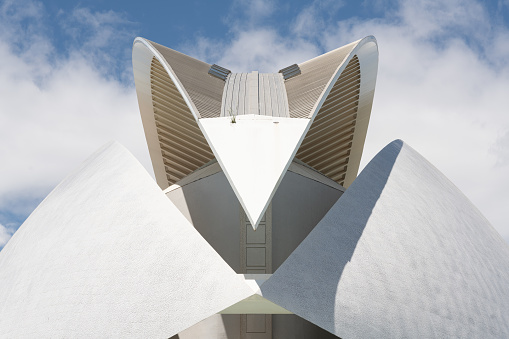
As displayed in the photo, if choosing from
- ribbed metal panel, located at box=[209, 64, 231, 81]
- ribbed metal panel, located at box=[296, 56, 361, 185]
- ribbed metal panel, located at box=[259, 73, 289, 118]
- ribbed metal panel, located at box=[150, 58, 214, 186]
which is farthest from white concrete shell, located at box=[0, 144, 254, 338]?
ribbed metal panel, located at box=[209, 64, 231, 81]

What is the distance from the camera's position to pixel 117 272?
28.4 ft

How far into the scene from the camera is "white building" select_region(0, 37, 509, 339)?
26.9 ft

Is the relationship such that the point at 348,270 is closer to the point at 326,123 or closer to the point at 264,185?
the point at 264,185

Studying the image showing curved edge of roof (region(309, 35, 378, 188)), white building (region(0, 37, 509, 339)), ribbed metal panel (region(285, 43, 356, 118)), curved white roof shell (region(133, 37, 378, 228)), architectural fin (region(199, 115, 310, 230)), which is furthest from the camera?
curved edge of roof (region(309, 35, 378, 188))

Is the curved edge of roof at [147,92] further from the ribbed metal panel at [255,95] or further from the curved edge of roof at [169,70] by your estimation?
the ribbed metal panel at [255,95]

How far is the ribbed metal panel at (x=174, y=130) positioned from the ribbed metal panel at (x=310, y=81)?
8.77ft

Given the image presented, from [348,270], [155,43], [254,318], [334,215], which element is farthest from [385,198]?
[155,43]

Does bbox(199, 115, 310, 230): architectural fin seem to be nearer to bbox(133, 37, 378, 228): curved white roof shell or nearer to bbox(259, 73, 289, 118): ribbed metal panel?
bbox(133, 37, 378, 228): curved white roof shell

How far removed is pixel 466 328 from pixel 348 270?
7.82 ft

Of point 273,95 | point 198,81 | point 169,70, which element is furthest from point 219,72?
point 169,70

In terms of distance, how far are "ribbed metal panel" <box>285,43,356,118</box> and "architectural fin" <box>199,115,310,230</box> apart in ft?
4.19

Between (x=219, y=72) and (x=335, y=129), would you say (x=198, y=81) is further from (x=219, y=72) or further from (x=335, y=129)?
(x=335, y=129)

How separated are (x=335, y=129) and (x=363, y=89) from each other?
4.94 ft

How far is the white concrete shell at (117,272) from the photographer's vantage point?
804 centimetres
